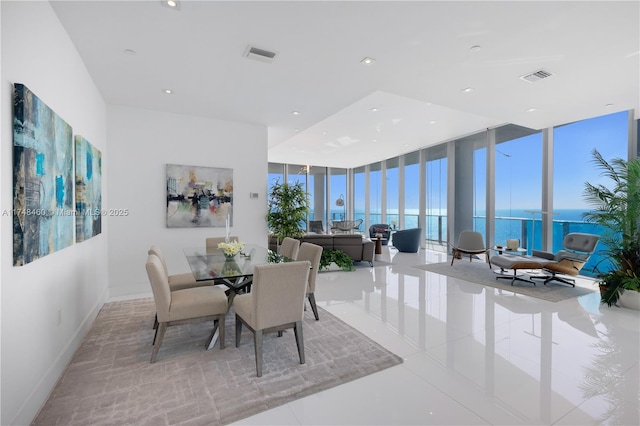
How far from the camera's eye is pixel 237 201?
17.6 feet

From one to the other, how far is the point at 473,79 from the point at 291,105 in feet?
8.36

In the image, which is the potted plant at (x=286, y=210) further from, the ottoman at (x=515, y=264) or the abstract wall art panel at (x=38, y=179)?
the ottoman at (x=515, y=264)

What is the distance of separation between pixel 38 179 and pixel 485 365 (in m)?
3.69

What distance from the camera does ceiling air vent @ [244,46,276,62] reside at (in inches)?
116

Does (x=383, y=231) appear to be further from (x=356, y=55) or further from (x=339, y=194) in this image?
(x=356, y=55)

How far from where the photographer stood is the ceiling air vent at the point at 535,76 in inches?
140

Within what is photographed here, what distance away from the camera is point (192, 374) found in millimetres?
2367

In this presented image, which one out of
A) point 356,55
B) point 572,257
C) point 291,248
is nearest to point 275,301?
point 291,248

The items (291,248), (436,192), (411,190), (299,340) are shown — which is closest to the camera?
(299,340)

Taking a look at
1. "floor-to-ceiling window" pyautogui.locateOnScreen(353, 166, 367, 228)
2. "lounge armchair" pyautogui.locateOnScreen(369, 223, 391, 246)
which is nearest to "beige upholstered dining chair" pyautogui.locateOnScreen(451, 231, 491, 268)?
"lounge armchair" pyautogui.locateOnScreen(369, 223, 391, 246)

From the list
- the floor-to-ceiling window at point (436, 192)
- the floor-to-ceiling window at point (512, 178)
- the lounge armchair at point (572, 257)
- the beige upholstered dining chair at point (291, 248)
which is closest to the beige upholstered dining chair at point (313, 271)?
the beige upholstered dining chair at point (291, 248)

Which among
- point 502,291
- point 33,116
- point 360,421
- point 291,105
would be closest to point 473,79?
point 291,105

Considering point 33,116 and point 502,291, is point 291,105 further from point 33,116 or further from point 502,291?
point 502,291

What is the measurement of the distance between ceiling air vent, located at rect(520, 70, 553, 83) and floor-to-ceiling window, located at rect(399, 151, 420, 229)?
581 centimetres
